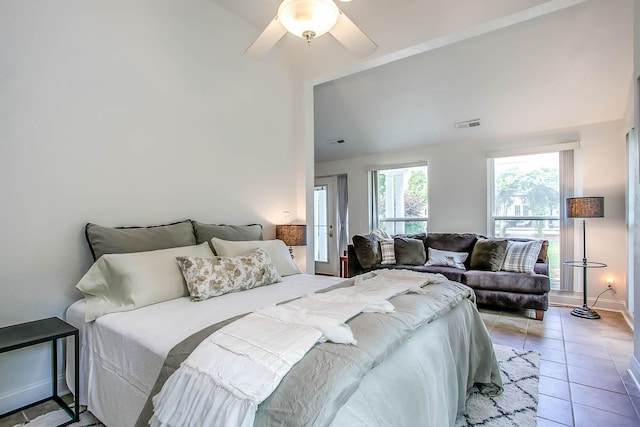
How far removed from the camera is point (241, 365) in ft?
3.15

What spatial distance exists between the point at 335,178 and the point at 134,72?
4.24 meters

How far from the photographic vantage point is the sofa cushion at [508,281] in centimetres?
351

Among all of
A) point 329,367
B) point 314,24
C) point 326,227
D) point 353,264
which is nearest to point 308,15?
point 314,24

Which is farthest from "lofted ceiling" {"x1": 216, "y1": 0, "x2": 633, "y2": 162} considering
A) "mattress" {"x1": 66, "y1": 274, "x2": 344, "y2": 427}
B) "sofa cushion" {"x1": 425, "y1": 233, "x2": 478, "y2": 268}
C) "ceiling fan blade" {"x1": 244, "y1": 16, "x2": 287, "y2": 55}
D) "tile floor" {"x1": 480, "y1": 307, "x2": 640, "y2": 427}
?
"mattress" {"x1": 66, "y1": 274, "x2": 344, "y2": 427}

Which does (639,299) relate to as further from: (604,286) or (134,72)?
(134,72)

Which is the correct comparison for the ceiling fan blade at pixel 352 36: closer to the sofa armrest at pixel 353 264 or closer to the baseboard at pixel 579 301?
the sofa armrest at pixel 353 264

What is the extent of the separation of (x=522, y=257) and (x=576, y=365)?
1586 millimetres

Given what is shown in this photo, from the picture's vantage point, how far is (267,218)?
3.60m

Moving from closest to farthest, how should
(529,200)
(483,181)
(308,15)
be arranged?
(308,15), (529,200), (483,181)

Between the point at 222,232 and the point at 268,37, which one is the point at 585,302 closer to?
the point at 222,232

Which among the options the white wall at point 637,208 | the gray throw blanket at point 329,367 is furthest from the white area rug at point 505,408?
the gray throw blanket at point 329,367

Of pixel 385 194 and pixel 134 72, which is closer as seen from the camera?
pixel 134 72

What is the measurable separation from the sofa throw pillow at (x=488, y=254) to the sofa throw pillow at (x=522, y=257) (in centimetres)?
7

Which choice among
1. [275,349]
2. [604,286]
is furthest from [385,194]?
[275,349]
